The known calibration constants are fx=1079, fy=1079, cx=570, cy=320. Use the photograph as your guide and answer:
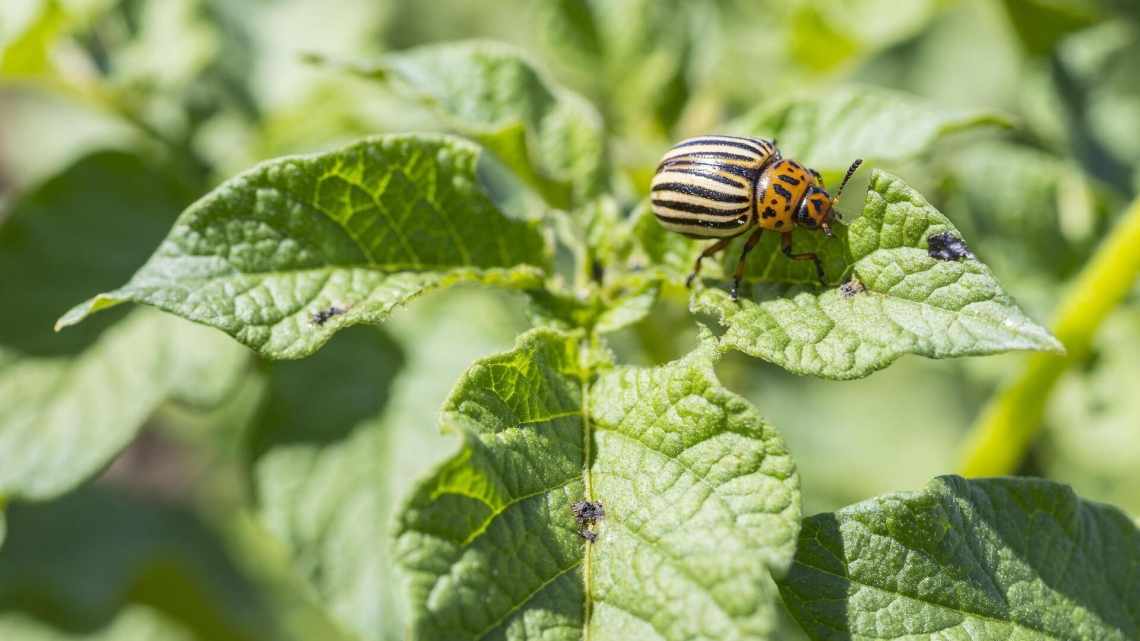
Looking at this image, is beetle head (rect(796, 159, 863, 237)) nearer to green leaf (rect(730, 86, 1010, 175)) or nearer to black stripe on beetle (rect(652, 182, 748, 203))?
black stripe on beetle (rect(652, 182, 748, 203))

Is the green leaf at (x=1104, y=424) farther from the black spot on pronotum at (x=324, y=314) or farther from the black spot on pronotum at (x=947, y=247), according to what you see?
the black spot on pronotum at (x=324, y=314)

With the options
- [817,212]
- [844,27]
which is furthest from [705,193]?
[844,27]

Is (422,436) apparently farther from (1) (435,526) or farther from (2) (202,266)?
(1) (435,526)

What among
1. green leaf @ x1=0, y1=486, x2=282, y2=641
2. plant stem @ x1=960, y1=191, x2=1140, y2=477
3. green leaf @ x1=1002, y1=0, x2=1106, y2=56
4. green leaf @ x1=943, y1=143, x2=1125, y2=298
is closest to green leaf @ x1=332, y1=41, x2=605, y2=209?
plant stem @ x1=960, y1=191, x2=1140, y2=477

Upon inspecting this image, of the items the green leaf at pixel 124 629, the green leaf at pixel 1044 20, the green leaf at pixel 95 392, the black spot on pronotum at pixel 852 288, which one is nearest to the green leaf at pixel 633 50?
the green leaf at pixel 1044 20

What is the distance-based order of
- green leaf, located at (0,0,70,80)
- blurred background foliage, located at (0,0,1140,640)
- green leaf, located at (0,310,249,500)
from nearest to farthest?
green leaf, located at (0,310,249,500) < blurred background foliage, located at (0,0,1140,640) < green leaf, located at (0,0,70,80)
